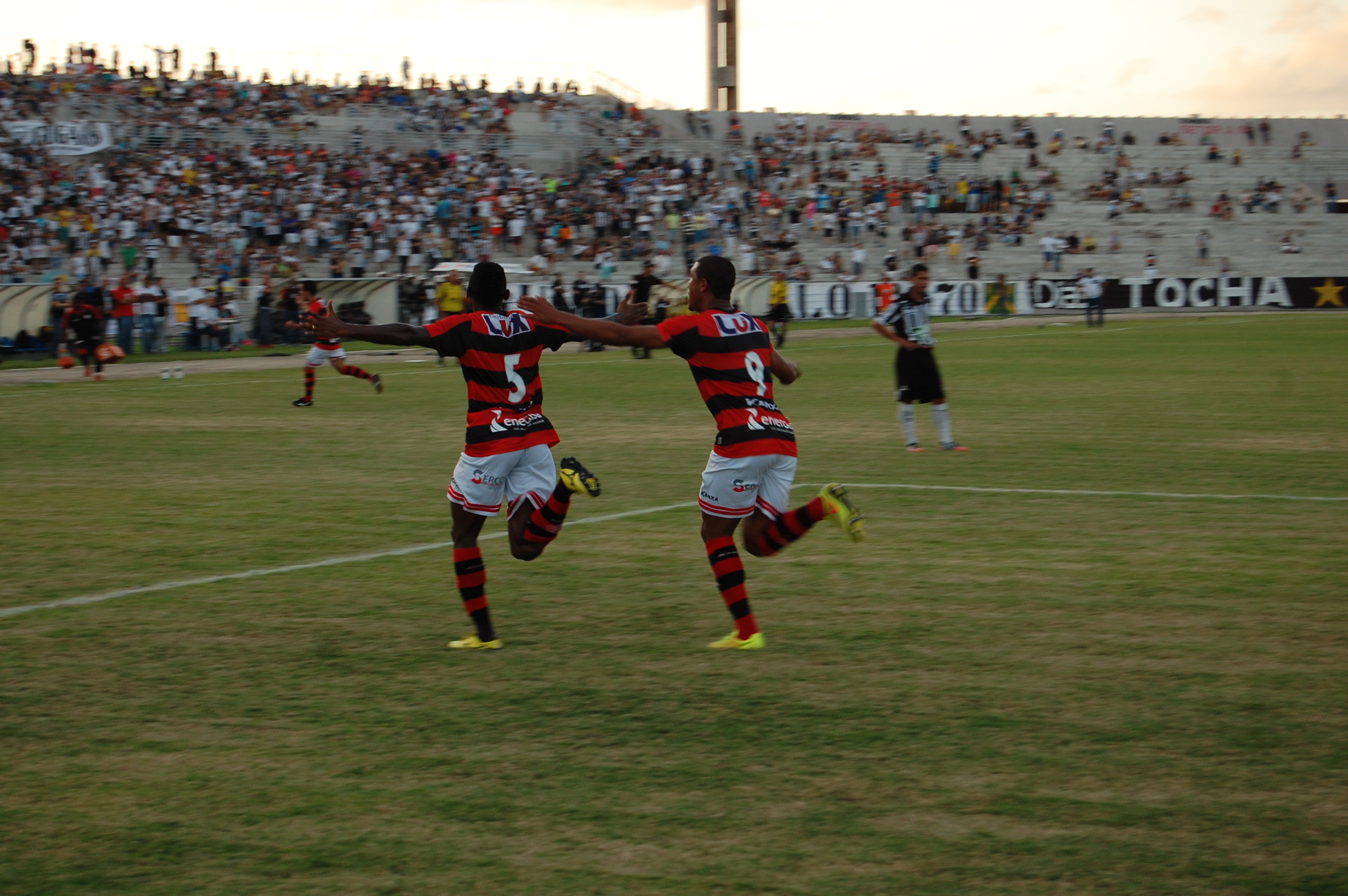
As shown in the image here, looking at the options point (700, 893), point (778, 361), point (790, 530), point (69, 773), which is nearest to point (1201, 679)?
point (790, 530)

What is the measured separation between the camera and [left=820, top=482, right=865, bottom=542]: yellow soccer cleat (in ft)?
22.1

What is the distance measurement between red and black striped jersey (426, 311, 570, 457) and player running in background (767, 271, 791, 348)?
25.5 m

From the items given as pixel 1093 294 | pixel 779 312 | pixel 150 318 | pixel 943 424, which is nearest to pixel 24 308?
pixel 150 318

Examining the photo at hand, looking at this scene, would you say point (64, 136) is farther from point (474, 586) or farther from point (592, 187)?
point (474, 586)

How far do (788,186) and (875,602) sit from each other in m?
49.8

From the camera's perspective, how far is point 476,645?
22.2 feet

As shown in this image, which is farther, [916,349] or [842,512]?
[916,349]

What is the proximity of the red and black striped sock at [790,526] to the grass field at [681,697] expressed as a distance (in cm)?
49

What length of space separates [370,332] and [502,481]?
103 centimetres

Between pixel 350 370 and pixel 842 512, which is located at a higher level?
pixel 350 370

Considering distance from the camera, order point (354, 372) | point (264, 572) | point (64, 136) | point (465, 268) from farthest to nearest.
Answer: point (64, 136) < point (465, 268) < point (354, 372) < point (264, 572)

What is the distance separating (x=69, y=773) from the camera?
16.2 feet

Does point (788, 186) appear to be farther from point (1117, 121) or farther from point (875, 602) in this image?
point (875, 602)

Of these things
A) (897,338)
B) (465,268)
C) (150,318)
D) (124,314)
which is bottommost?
(897,338)
